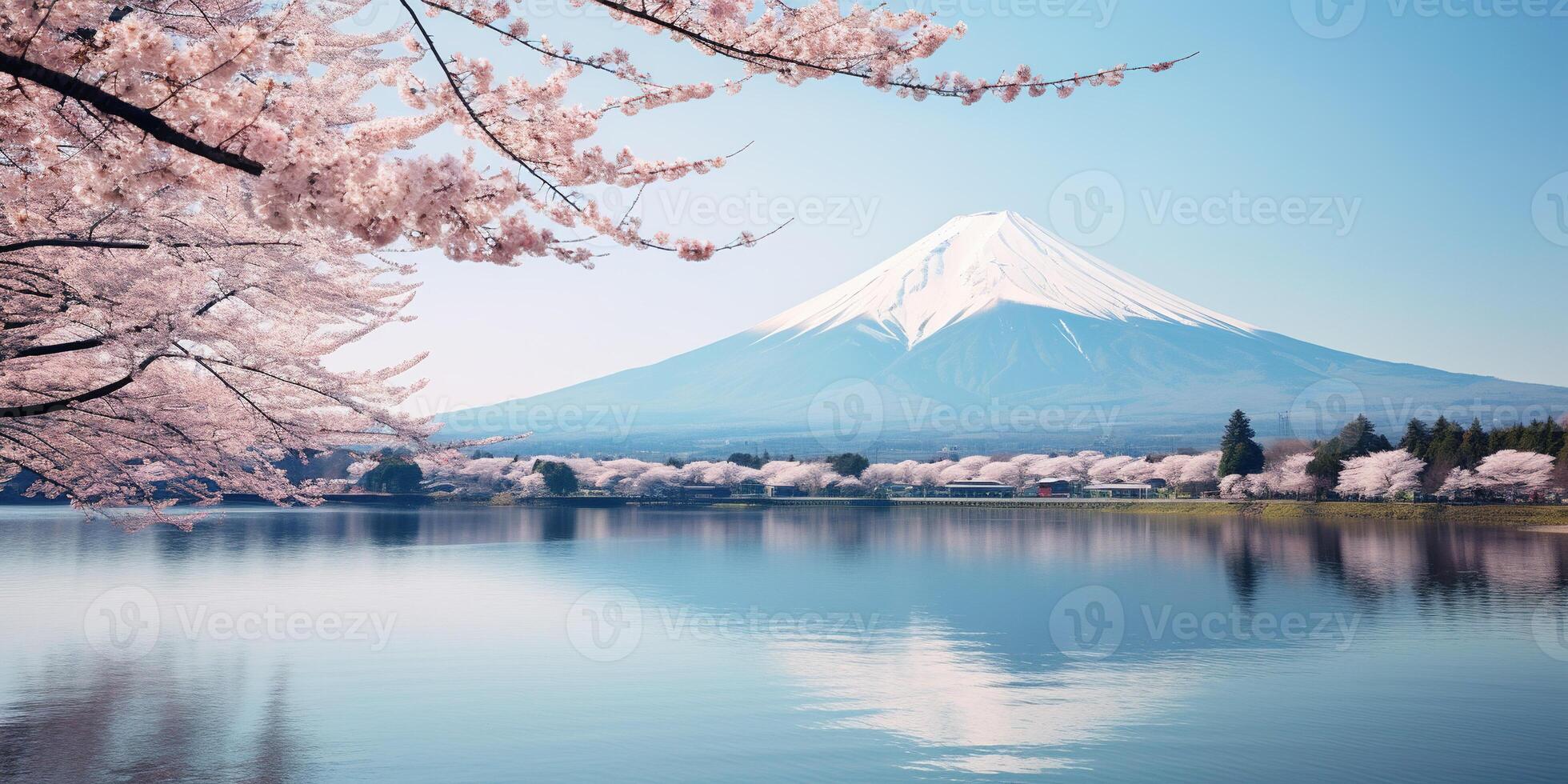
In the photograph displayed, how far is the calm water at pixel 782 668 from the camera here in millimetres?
9688

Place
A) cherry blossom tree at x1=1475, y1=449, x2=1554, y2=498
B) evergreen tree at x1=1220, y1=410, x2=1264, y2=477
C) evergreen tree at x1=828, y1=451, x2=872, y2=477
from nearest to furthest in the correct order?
1. cherry blossom tree at x1=1475, y1=449, x2=1554, y2=498
2. evergreen tree at x1=1220, y1=410, x2=1264, y2=477
3. evergreen tree at x1=828, y1=451, x2=872, y2=477

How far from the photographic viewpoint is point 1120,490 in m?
81.6

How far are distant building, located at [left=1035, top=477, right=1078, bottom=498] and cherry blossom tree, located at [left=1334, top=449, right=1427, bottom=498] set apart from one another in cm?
3431

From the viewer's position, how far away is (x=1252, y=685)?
43.0 feet

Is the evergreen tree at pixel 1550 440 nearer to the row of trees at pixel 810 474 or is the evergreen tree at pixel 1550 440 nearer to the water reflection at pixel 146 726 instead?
the row of trees at pixel 810 474

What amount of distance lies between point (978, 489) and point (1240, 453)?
3065cm

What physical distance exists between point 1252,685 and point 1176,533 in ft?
95.3

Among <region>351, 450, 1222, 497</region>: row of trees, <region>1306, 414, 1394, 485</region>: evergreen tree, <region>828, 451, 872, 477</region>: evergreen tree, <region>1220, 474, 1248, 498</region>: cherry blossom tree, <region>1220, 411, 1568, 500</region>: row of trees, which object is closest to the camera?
<region>1220, 411, 1568, 500</region>: row of trees

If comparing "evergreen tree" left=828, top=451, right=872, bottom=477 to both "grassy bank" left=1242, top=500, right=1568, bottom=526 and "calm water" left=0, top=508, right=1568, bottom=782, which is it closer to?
"grassy bank" left=1242, top=500, right=1568, bottom=526

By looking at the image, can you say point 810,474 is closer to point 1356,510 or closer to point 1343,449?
point 1343,449

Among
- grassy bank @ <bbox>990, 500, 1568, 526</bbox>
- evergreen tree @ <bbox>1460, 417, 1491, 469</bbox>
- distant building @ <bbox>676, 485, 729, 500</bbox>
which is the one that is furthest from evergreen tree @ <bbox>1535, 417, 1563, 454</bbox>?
distant building @ <bbox>676, 485, 729, 500</bbox>

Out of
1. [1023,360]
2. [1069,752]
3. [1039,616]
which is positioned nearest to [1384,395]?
[1023,360]

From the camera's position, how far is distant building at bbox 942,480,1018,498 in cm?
8644

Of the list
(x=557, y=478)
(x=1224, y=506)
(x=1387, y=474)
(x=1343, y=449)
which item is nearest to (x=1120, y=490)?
(x=1224, y=506)
